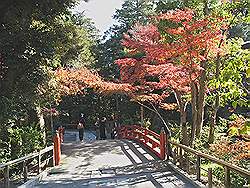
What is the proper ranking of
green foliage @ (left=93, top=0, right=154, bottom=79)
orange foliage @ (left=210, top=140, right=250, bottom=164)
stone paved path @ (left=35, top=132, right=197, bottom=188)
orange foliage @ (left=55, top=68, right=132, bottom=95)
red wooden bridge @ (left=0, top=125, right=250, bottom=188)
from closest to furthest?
red wooden bridge @ (left=0, top=125, right=250, bottom=188) < stone paved path @ (left=35, top=132, right=197, bottom=188) < orange foliage @ (left=210, top=140, right=250, bottom=164) < orange foliage @ (left=55, top=68, right=132, bottom=95) < green foliage @ (left=93, top=0, right=154, bottom=79)

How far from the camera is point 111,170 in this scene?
37.0 ft

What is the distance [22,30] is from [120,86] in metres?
9.58

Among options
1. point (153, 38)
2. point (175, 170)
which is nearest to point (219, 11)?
point (153, 38)

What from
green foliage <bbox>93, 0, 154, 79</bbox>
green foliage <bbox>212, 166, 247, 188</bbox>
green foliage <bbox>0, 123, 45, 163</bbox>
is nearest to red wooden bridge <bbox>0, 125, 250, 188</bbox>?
green foliage <bbox>0, 123, 45, 163</bbox>

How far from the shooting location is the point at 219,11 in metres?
12.1

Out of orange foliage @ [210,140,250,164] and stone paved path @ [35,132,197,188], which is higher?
orange foliage @ [210,140,250,164]

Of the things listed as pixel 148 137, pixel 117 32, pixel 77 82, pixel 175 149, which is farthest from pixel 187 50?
pixel 117 32

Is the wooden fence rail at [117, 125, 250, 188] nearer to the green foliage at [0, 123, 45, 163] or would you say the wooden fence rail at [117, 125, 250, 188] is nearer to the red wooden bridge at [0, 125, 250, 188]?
the red wooden bridge at [0, 125, 250, 188]

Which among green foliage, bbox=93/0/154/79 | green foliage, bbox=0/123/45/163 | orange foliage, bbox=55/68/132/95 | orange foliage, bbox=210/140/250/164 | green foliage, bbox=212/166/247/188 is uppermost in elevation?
green foliage, bbox=93/0/154/79

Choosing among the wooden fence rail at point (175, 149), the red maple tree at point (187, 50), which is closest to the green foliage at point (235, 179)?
the wooden fence rail at point (175, 149)

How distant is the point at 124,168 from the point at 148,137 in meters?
4.40

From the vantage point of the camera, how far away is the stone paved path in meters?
9.06

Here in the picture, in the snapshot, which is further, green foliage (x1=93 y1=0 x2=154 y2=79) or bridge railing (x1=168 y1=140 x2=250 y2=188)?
green foliage (x1=93 y1=0 x2=154 y2=79)

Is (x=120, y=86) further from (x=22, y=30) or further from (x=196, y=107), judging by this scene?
(x=22, y=30)
